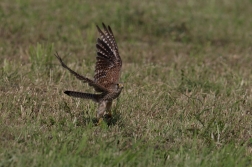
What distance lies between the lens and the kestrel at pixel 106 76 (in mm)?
6188

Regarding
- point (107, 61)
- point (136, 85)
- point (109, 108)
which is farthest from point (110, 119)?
point (136, 85)

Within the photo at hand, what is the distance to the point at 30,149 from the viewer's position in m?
5.29

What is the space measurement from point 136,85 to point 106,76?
1658 mm

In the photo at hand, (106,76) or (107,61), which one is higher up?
(107,61)

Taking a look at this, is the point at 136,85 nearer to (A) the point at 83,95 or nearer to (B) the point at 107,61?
(B) the point at 107,61

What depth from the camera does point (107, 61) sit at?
6824 mm

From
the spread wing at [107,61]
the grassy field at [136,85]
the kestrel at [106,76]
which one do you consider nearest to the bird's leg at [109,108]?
the kestrel at [106,76]

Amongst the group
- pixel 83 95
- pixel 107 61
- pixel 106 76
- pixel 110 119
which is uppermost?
pixel 107 61

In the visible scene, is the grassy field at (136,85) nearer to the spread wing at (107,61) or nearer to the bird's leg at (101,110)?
the bird's leg at (101,110)

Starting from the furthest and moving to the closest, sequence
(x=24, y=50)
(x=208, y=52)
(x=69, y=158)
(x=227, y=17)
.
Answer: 1. (x=227, y=17)
2. (x=208, y=52)
3. (x=24, y=50)
4. (x=69, y=158)

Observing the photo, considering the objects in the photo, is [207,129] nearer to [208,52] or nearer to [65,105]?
[65,105]

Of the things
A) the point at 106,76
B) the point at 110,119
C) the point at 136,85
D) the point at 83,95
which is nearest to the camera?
the point at 83,95

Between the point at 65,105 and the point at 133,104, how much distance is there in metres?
0.89

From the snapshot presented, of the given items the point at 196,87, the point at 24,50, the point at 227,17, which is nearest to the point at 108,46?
the point at 196,87
